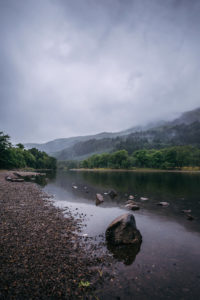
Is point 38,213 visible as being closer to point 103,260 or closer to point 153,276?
point 103,260

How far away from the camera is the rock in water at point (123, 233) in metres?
13.5

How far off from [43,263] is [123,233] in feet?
22.4

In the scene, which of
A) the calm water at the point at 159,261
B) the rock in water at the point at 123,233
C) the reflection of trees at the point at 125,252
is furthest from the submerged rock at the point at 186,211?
the reflection of trees at the point at 125,252

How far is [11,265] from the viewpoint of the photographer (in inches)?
355

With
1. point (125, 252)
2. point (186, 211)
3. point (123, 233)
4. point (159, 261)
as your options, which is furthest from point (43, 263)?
point (186, 211)

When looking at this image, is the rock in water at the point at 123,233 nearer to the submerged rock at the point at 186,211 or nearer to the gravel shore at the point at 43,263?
the gravel shore at the point at 43,263

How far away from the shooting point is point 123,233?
44.8ft

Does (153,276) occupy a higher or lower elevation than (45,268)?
lower

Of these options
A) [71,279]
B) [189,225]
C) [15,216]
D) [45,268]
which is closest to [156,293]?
[71,279]

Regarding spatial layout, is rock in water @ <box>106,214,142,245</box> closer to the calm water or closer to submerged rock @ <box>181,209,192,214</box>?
the calm water

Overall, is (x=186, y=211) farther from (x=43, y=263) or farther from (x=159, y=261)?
(x=43, y=263)

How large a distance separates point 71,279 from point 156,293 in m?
4.50

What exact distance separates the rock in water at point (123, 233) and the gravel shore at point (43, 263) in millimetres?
2805

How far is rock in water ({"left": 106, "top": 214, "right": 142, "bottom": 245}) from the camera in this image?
13469 mm
